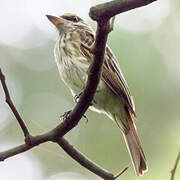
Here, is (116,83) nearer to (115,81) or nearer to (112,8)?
(115,81)

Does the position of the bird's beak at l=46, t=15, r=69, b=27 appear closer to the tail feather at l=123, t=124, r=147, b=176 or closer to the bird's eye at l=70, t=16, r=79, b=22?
the bird's eye at l=70, t=16, r=79, b=22

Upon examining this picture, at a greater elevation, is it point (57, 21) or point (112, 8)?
point (112, 8)

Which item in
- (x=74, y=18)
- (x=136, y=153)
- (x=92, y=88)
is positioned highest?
(x=92, y=88)

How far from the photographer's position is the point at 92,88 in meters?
2.95

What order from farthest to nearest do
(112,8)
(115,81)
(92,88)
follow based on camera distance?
1. (115,81)
2. (92,88)
3. (112,8)

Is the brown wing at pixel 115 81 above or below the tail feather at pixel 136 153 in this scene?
above

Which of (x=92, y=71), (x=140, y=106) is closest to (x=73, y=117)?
(x=92, y=71)

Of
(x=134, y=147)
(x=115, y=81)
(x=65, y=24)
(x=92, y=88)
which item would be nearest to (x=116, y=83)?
(x=115, y=81)

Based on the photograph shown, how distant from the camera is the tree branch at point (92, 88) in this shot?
97.2 inches

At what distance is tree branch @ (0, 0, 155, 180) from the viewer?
247cm

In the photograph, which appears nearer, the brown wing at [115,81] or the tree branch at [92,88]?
the tree branch at [92,88]

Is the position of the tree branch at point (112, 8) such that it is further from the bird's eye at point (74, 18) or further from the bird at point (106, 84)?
the bird's eye at point (74, 18)

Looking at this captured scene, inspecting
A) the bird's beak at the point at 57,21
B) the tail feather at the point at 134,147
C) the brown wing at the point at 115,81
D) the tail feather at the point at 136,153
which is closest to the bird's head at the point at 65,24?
the bird's beak at the point at 57,21

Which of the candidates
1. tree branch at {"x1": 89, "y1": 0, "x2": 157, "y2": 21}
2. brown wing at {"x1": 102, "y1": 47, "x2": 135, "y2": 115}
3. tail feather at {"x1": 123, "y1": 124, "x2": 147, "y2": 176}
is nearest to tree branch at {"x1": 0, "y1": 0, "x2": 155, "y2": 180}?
tree branch at {"x1": 89, "y1": 0, "x2": 157, "y2": 21}
